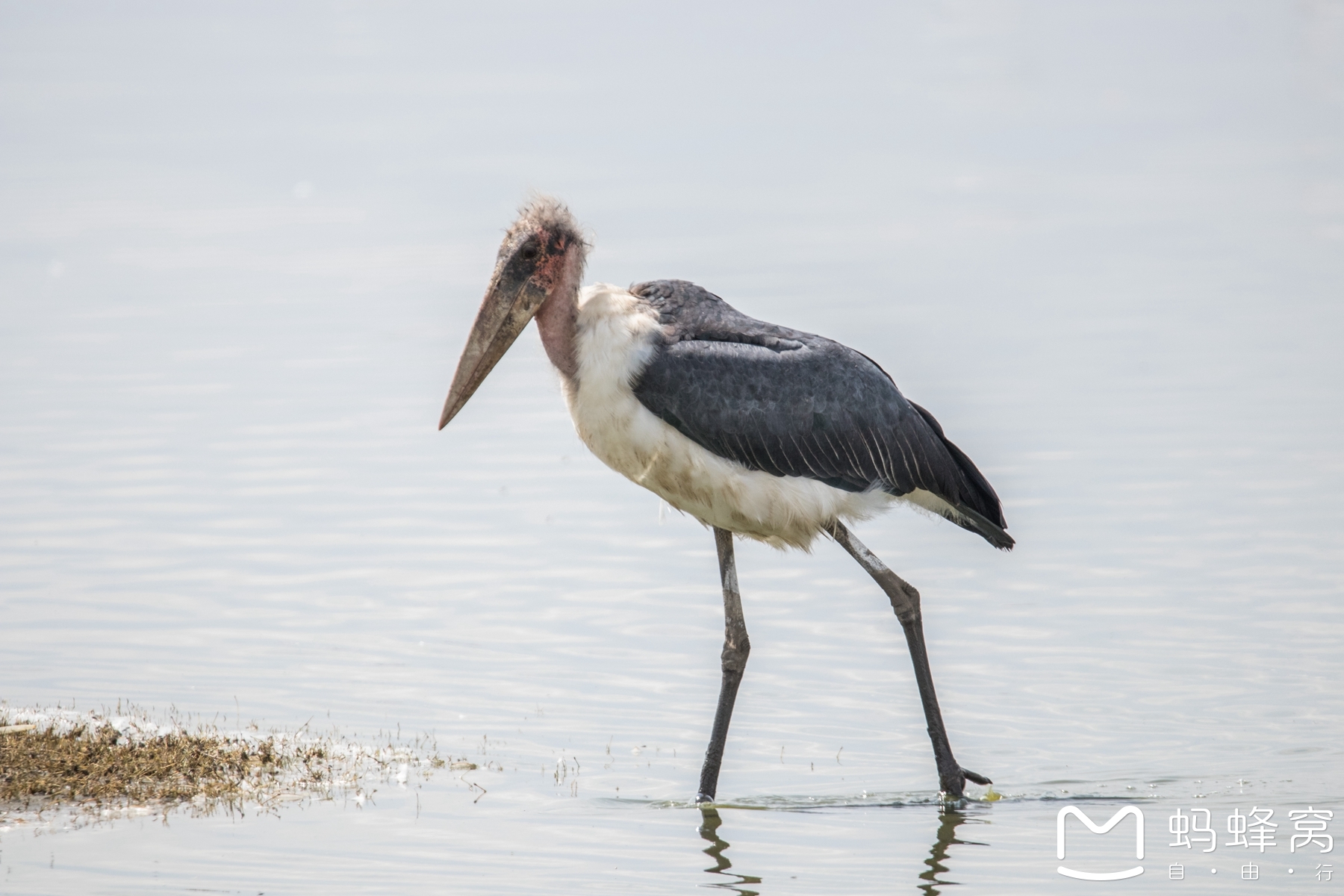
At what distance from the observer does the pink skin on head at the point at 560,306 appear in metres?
8.00

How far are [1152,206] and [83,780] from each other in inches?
673

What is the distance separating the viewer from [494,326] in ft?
26.6

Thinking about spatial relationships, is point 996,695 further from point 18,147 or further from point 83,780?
point 18,147

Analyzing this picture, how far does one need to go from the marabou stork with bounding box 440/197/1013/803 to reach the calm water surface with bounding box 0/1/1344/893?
1.33ft

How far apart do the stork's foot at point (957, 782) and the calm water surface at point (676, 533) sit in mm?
97

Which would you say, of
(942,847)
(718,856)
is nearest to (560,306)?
(718,856)

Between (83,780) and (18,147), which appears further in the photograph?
(18,147)

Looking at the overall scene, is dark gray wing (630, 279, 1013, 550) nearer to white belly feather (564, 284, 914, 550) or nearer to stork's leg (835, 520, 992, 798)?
white belly feather (564, 284, 914, 550)

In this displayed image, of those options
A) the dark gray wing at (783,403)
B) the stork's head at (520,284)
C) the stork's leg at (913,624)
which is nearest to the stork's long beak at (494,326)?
the stork's head at (520,284)

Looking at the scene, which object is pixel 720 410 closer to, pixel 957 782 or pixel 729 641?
pixel 729 641

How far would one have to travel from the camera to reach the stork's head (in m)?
8.06

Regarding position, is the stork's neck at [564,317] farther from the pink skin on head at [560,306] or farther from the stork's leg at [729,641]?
the stork's leg at [729,641]

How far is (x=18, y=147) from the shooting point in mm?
27438

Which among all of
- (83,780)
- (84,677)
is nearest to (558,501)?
(84,677)
